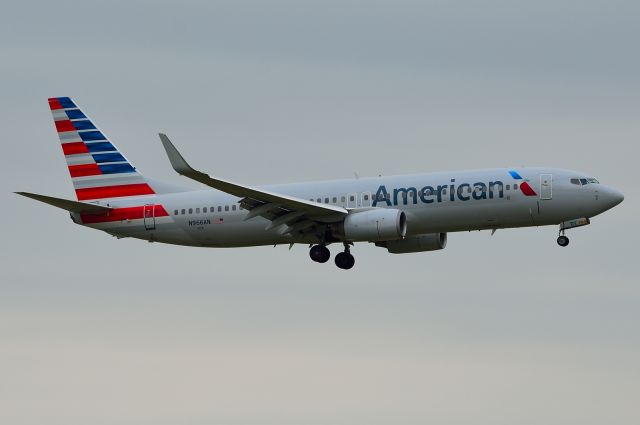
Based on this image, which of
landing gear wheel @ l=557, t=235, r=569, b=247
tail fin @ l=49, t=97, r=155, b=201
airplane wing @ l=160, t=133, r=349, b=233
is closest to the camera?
airplane wing @ l=160, t=133, r=349, b=233

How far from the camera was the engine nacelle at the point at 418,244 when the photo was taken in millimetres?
75062

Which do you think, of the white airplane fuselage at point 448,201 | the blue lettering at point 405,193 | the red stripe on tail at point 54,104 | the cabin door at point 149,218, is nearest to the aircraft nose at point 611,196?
the white airplane fuselage at point 448,201

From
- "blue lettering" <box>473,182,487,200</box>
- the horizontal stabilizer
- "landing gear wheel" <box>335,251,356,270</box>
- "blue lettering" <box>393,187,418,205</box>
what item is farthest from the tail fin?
"blue lettering" <box>473,182,487,200</box>

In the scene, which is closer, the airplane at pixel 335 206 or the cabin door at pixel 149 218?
the airplane at pixel 335 206

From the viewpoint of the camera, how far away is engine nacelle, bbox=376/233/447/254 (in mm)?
75062

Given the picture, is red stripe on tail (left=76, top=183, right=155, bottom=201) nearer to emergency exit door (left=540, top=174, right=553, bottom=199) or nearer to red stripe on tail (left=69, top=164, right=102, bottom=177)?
red stripe on tail (left=69, top=164, right=102, bottom=177)

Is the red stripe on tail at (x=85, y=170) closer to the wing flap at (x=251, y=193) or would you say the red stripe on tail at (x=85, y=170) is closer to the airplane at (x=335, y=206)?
the airplane at (x=335, y=206)

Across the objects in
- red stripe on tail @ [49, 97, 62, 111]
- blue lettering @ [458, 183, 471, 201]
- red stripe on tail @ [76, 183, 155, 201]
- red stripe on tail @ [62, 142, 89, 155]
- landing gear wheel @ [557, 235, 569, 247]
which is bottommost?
landing gear wheel @ [557, 235, 569, 247]

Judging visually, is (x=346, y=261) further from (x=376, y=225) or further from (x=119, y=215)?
(x=119, y=215)

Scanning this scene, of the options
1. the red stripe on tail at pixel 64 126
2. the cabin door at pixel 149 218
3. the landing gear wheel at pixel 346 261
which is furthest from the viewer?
the red stripe on tail at pixel 64 126

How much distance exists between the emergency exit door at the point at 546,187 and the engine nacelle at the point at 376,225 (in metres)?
6.36

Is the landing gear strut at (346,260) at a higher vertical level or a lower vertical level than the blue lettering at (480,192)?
lower

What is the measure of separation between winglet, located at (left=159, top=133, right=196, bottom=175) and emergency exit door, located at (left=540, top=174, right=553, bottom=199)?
53.1ft

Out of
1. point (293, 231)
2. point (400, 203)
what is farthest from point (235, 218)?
point (400, 203)
